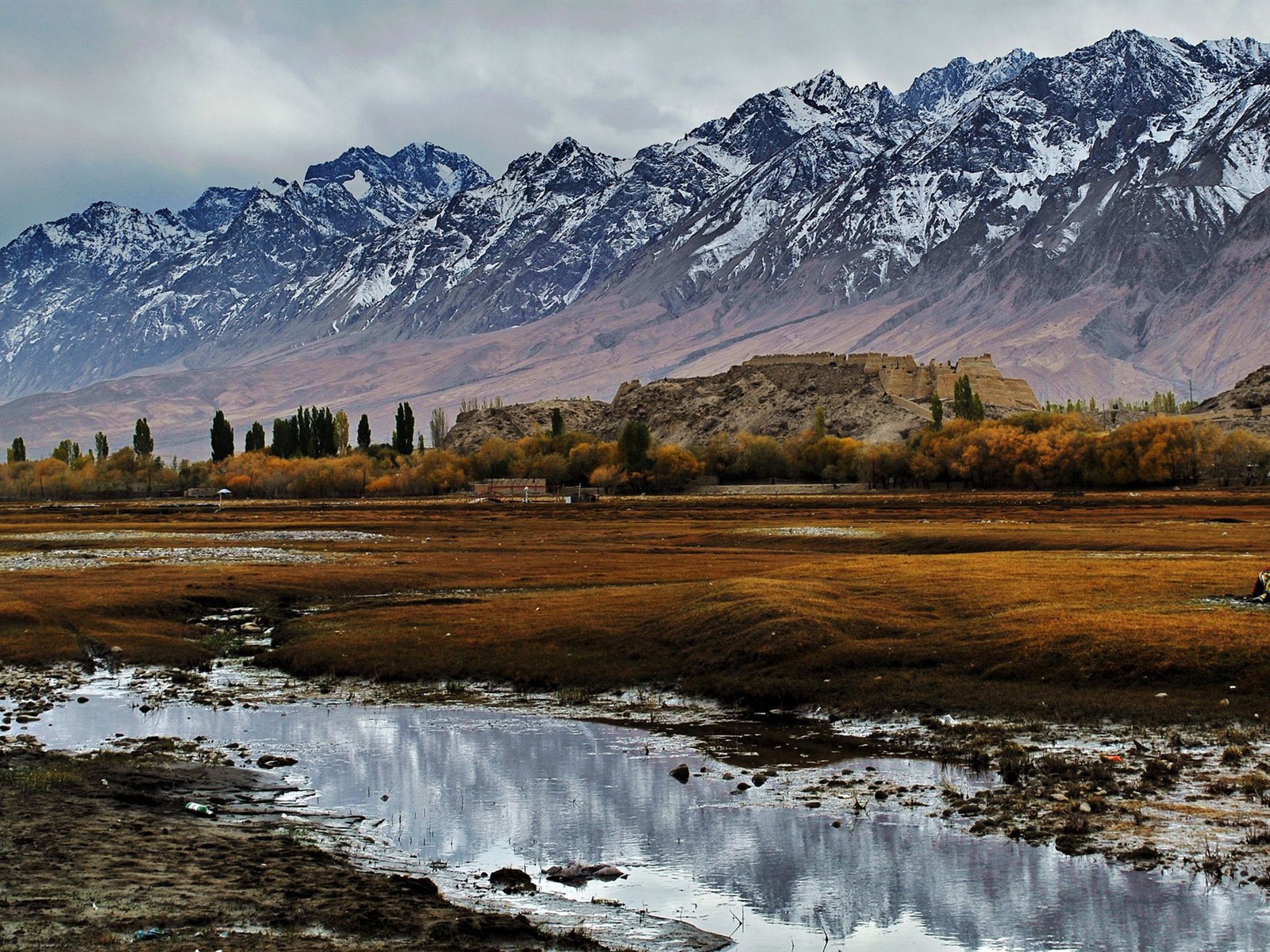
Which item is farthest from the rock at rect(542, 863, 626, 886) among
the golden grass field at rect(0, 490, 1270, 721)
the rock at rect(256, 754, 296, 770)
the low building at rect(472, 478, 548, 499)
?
the low building at rect(472, 478, 548, 499)

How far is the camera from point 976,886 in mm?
20969

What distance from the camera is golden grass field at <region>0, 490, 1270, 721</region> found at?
34.4 metres

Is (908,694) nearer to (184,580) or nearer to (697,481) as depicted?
(184,580)

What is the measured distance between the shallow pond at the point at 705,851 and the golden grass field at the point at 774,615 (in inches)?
268

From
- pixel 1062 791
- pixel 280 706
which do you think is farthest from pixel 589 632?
pixel 1062 791

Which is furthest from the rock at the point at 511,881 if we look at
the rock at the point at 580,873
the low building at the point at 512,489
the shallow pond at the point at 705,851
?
the low building at the point at 512,489

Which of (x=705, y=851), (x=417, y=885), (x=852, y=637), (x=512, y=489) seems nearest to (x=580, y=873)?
(x=705, y=851)

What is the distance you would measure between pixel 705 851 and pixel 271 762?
1079 cm

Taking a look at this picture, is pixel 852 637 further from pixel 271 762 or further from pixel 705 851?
pixel 705 851

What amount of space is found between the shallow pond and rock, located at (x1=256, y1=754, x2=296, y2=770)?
29 centimetres

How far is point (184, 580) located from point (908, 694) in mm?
39785

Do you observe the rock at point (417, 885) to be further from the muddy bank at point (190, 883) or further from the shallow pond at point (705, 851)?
the shallow pond at point (705, 851)

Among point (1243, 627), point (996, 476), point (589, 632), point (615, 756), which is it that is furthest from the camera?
point (996, 476)

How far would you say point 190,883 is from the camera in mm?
20203
